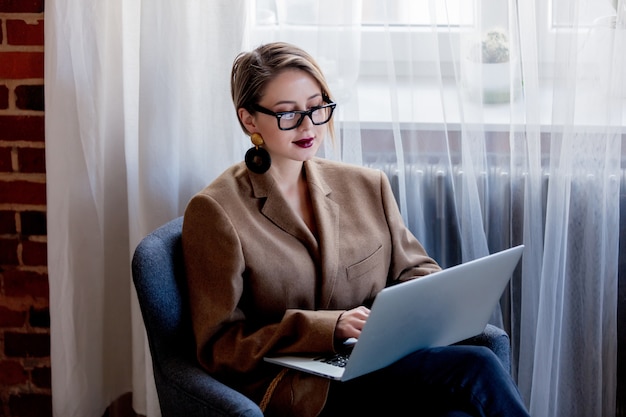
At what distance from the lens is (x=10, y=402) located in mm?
2357

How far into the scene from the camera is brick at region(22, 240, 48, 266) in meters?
2.26

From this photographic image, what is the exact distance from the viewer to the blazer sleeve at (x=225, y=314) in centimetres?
166

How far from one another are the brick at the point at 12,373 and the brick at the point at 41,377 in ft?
0.07

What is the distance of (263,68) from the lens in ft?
5.81

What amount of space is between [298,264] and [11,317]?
0.94 metres

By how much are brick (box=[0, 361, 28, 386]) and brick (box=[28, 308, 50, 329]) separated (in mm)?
124

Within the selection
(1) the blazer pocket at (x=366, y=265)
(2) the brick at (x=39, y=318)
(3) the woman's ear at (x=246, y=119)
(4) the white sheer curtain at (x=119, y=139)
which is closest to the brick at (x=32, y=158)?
(4) the white sheer curtain at (x=119, y=139)

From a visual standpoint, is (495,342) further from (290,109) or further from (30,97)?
(30,97)

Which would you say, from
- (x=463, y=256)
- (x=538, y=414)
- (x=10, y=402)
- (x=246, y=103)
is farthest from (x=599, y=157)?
(x=10, y=402)

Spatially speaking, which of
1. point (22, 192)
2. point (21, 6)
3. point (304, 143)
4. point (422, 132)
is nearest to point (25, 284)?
point (22, 192)

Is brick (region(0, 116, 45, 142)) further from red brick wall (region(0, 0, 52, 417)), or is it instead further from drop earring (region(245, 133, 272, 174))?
drop earring (region(245, 133, 272, 174))

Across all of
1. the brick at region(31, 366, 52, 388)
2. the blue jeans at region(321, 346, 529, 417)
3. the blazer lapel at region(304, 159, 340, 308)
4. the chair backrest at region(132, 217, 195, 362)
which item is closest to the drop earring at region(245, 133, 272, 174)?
the blazer lapel at region(304, 159, 340, 308)

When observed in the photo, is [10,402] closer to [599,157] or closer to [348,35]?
[348,35]

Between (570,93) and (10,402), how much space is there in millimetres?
1618
